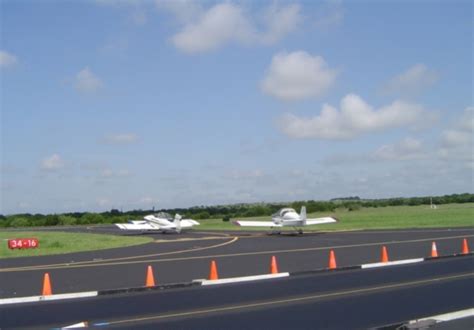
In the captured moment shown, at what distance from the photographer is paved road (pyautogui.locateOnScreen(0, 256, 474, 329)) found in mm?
10422

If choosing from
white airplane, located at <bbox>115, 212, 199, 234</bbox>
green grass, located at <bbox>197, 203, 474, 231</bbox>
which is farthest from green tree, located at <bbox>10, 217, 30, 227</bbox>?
white airplane, located at <bbox>115, 212, 199, 234</bbox>

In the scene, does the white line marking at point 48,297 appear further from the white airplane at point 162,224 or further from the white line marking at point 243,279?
the white airplane at point 162,224

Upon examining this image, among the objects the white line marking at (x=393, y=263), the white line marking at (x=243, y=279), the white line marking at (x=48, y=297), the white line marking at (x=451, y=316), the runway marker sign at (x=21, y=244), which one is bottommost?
the white line marking at (x=393, y=263)

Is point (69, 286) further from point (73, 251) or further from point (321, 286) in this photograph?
point (73, 251)

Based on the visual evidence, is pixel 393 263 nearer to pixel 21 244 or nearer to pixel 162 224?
pixel 21 244

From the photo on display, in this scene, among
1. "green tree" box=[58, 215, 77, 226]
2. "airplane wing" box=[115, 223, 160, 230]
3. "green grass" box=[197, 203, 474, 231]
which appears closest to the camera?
"airplane wing" box=[115, 223, 160, 230]

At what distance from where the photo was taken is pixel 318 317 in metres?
10.6

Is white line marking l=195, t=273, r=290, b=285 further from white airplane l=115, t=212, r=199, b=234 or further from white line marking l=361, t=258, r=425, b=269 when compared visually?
white airplane l=115, t=212, r=199, b=234

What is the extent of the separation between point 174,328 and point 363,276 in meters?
8.91

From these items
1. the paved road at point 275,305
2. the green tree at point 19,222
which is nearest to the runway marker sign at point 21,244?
the paved road at point 275,305

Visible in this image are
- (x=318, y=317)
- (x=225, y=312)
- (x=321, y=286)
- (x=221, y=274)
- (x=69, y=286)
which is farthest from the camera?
(x=221, y=274)

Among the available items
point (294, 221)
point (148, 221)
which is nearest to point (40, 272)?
point (294, 221)

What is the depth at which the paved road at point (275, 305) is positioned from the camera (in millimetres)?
10422

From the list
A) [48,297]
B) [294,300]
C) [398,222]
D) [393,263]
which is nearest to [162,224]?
[398,222]
